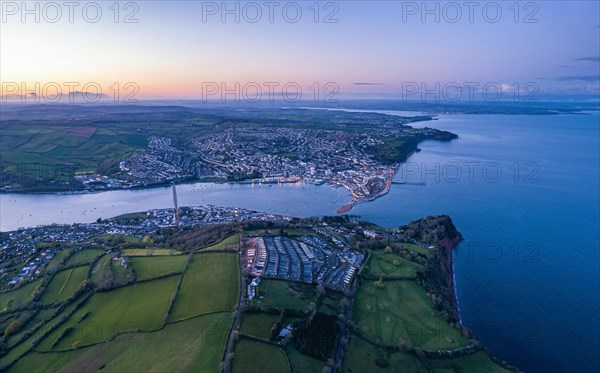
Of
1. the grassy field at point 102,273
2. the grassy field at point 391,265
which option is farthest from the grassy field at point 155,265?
the grassy field at point 391,265

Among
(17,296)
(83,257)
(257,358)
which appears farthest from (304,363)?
(83,257)

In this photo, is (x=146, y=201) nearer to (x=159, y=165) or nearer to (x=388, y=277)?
(x=159, y=165)

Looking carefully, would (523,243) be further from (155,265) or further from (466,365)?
(155,265)

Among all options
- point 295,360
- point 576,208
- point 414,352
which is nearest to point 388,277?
point 414,352

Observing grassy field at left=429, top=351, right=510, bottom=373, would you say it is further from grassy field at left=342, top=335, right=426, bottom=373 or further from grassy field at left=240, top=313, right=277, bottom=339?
grassy field at left=240, top=313, right=277, bottom=339

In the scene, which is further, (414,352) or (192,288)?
(192,288)

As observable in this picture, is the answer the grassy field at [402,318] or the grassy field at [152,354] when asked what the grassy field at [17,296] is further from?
the grassy field at [402,318]
